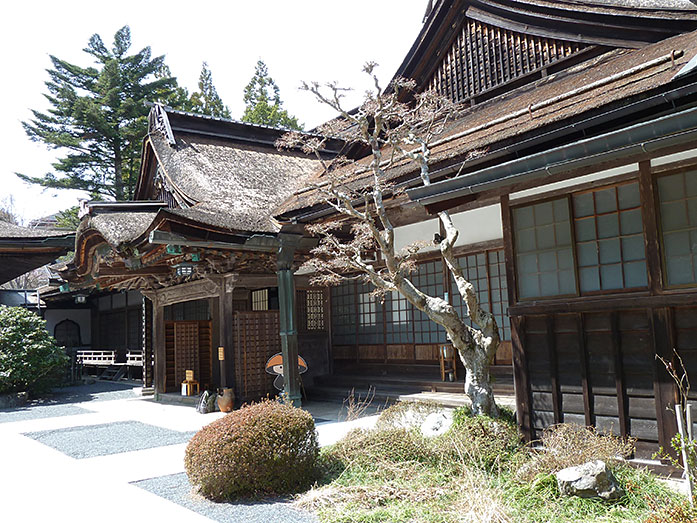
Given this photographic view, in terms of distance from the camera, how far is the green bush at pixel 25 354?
15.2 m

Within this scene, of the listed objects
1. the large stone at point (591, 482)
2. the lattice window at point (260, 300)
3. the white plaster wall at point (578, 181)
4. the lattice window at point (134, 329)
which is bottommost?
the large stone at point (591, 482)

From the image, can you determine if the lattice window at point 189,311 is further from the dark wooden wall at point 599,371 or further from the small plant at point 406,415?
the dark wooden wall at point 599,371

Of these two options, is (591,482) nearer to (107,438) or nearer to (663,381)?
(663,381)

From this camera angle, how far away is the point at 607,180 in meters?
6.19

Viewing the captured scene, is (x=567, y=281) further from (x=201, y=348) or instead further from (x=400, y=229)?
(x=201, y=348)

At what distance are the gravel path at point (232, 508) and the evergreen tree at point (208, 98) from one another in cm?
3157

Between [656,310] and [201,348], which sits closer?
[656,310]

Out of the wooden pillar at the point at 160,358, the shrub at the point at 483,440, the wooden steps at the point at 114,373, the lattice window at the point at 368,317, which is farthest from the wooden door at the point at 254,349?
the wooden steps at the point at 114,373

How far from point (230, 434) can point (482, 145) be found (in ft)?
14.8

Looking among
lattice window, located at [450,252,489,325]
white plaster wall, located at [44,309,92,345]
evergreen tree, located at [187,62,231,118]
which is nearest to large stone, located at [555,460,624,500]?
lattice window, located at [450,252,489,325]

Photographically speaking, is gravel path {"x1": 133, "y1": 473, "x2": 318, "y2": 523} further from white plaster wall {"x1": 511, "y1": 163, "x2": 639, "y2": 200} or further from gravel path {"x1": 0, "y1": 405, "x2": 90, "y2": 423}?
gravel path {"x1": 0, "y1": 405, "x2": 90, "y2": 423}

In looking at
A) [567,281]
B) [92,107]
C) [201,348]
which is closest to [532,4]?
[567,281]

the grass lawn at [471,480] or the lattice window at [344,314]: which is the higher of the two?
the lattice window at [344,314]

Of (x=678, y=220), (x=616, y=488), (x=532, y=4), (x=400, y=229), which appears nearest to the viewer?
(x=616, y=488)
